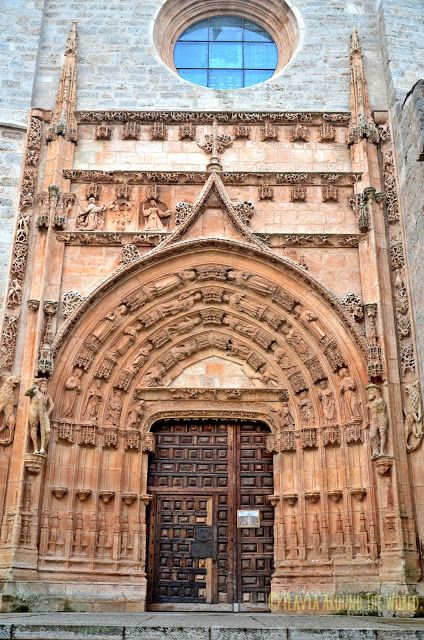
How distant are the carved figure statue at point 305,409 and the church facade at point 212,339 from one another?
0.03m

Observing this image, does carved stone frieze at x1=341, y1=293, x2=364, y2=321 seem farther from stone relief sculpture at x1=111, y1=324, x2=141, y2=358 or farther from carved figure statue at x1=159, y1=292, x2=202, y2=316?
stone relief sculpture at x1=111, y1=324, x2=141, y2=358

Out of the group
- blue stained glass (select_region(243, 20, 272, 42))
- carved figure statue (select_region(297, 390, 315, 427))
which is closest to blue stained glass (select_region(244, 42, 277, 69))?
blue stained glass (select_region(243, 20, 272, 42))

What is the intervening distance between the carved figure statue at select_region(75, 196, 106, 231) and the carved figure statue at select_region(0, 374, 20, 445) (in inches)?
104

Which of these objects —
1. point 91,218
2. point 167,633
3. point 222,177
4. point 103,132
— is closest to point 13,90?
point 103,132

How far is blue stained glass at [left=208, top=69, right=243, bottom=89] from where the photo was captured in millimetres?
13102

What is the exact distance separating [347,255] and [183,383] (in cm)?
315

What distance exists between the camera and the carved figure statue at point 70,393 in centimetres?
999

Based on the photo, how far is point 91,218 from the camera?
36.4ft

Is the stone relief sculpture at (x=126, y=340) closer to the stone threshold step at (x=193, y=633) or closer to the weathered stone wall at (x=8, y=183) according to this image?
the weathered stone wall at (x=8, y=183)

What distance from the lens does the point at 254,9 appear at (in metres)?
13.6

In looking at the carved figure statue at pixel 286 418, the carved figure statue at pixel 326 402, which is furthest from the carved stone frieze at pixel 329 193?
the carved figure statue at pixel 286 418

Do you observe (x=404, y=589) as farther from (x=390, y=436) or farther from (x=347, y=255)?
(x=347, y=255)

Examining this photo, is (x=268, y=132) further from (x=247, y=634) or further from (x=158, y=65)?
(x=247, y=634)

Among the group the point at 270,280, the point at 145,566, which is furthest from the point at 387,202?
the point at 145,566
